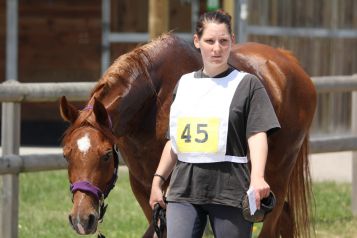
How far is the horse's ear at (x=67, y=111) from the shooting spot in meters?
5.37

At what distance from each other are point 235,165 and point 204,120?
25 cm

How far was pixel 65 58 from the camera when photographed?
1770cm

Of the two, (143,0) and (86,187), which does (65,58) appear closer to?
(143,0)

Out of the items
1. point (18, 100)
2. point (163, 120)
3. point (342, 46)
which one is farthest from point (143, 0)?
point (163, 120)

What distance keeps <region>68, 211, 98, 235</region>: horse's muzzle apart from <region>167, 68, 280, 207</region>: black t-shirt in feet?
1.36

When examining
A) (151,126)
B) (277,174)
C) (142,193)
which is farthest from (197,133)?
(277,174)

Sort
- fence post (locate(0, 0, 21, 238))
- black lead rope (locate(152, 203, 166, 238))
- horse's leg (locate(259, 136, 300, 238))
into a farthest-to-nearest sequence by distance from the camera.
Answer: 1. fence post (locate(0, 0, 21, 238))
2. horse's leg (locate(259, 136, 300, 238))
3. black lead rope (locate(152, 203, 166, 238))

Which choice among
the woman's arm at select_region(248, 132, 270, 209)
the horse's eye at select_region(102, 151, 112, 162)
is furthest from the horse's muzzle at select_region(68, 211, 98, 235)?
the woman's arm at select_region(248, 132, 270, 209)

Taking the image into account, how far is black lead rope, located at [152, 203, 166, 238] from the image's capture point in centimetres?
532

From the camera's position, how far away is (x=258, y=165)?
483 centimetres

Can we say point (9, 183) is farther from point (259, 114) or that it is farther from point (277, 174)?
point (259, 114)

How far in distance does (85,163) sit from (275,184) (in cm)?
234

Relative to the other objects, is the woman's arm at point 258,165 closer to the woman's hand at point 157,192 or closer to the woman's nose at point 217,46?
the woman's nose at point 217,46

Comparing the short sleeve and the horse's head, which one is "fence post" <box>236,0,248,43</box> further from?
the short sleeve
